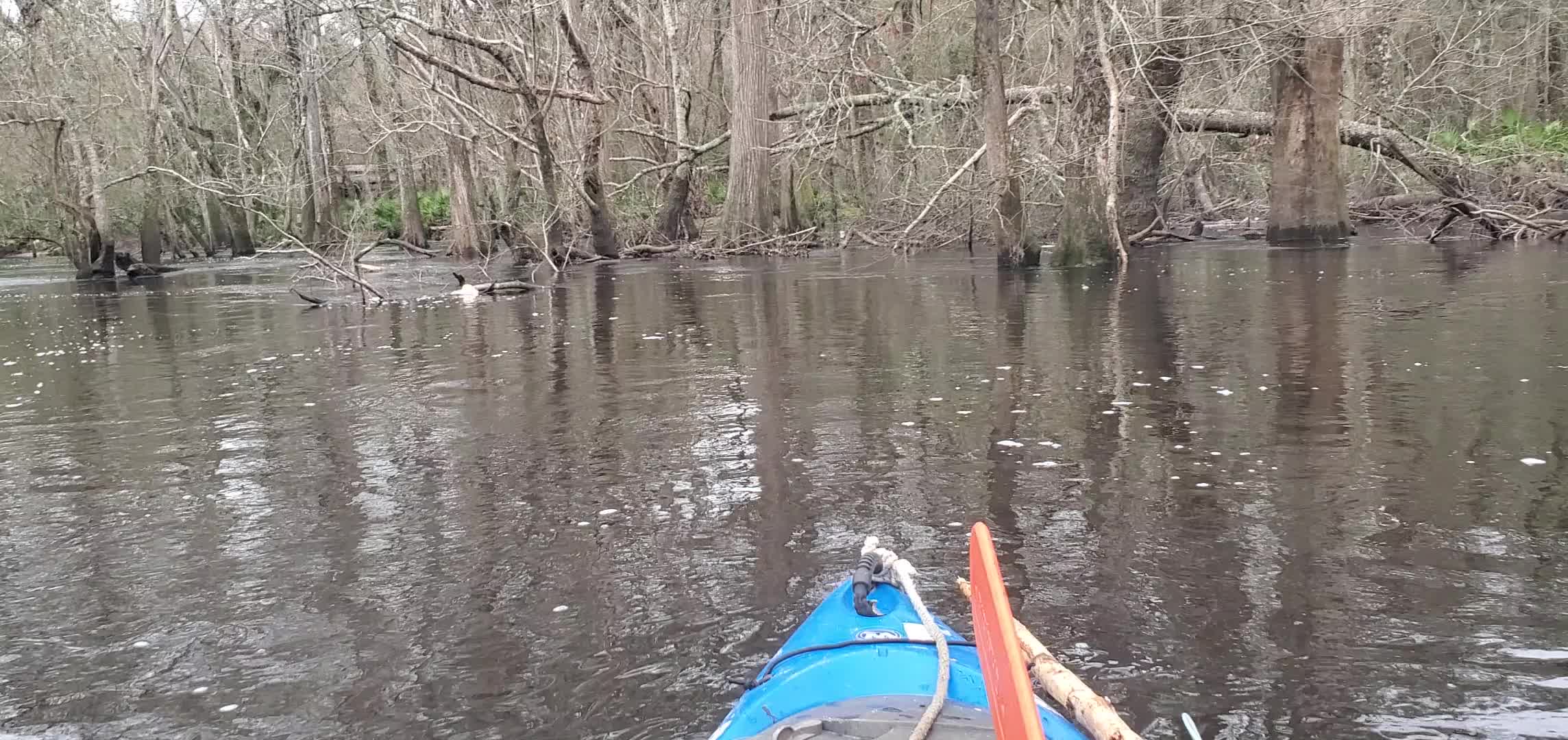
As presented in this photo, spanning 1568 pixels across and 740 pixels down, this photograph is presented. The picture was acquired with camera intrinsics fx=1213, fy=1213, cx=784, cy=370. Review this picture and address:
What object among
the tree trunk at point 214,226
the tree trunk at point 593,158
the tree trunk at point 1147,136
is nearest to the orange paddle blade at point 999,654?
the tree trunk at point 1147,136

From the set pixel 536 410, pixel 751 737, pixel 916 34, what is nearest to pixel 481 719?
pixel 751 737

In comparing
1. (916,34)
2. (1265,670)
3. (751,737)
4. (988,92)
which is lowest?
(1265,670)

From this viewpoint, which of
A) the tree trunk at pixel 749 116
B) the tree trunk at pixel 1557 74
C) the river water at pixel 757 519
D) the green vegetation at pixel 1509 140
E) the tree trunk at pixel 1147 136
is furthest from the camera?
the tree trunk at pixel 1557 74

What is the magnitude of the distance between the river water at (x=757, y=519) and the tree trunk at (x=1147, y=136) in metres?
7.46

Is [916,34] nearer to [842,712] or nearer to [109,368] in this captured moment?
[109,368]

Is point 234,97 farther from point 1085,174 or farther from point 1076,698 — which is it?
point 1076,698

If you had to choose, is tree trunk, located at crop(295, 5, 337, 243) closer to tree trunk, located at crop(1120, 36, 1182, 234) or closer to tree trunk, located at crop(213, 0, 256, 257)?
tree trunk, located at crop(213, 0, 256, 257)

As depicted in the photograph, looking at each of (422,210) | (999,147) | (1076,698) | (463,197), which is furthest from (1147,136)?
(422,210)

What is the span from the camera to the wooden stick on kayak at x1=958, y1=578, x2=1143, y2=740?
8.53 feet

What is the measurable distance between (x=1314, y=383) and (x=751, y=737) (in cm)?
658

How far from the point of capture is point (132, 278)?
27.3 m

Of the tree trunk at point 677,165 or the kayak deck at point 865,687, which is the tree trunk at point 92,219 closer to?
the tree trunk at point 677,165

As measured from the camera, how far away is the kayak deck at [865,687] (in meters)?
2.77

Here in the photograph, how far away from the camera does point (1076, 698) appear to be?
2785mm
